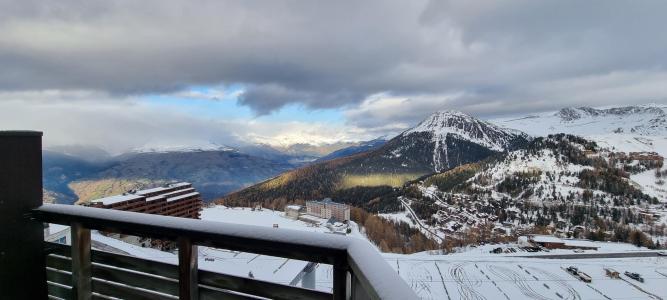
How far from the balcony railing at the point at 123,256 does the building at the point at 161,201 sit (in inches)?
845

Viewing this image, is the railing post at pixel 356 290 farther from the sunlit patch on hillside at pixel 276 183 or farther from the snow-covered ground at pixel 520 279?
the sunlit patch on hillside at pixel 276 183

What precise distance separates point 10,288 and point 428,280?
24.5 meters

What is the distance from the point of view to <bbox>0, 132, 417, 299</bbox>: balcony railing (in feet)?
3.52

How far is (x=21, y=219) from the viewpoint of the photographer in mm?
1694

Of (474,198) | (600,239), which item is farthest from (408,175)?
(600,239)

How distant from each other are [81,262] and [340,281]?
1.45 m

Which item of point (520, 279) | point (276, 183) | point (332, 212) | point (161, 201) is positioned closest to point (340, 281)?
point (161, 201)

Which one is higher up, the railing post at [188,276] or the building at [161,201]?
the railing post at [188,276]

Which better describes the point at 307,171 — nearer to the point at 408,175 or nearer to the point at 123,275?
the point at 408,175

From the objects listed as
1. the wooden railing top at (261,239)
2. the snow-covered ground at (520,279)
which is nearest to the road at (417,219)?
the snow-covered ground at (520,279)

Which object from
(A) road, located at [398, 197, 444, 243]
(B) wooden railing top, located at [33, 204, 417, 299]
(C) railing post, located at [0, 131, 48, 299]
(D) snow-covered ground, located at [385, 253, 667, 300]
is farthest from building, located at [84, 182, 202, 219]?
(A) road, located at [398, 197, 444, 243]

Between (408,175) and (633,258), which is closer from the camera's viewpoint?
(633,258)

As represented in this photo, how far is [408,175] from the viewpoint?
13750cm

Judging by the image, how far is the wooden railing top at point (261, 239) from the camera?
2.62 ft
